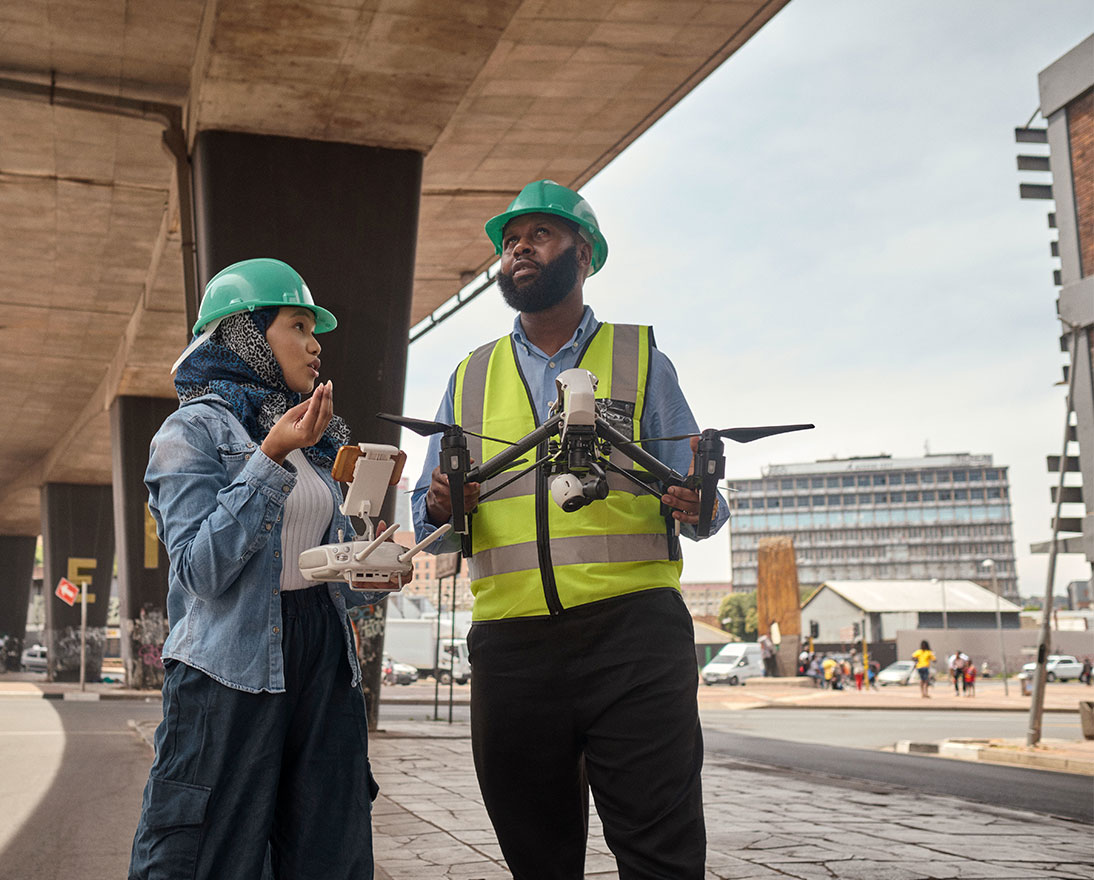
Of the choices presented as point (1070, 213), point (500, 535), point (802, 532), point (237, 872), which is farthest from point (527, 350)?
point (802, 532)

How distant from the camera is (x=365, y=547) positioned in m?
2.50

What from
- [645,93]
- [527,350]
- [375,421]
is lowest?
[527,350]

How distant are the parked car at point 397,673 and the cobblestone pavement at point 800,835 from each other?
35108 mm

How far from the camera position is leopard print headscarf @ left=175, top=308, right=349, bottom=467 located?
9.22 feet

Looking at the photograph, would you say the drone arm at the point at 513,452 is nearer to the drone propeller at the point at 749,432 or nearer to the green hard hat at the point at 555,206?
the drone propeller at the point at 749,432

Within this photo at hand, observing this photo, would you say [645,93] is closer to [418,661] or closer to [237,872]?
[237,872]

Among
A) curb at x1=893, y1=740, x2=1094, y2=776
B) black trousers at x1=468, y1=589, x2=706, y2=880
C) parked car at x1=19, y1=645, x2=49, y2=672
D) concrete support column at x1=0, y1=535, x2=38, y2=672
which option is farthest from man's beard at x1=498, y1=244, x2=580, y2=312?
concrete support column at x1=0, y1=535, x2=38, y2=672

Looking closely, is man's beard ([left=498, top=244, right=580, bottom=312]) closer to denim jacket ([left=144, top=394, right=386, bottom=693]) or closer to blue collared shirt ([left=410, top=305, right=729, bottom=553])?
blue collared shirt ([left=410, top=305, right=729, bottom=553])

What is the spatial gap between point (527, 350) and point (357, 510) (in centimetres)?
105

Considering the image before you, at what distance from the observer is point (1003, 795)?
35.2ft

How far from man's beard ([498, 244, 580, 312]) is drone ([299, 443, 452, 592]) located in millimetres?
942

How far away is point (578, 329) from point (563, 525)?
0.61 m

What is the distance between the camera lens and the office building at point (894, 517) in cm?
16088

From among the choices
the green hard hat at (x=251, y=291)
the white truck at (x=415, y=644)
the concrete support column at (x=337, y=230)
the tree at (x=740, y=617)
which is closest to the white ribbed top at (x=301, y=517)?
the green hard hat at (x=251, y=291)
